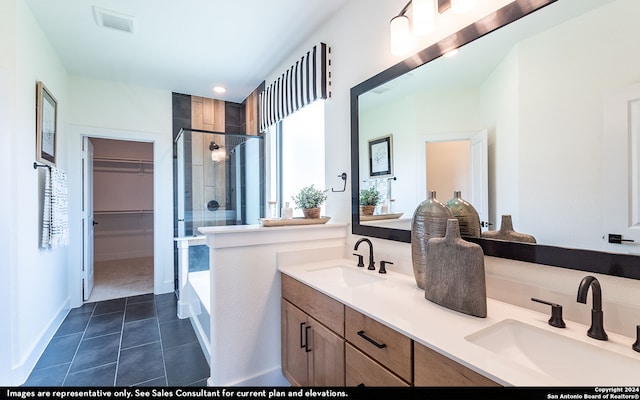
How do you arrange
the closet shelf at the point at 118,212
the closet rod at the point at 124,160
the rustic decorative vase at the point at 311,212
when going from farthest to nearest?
the closet shelf at the point at 118,212 < the closet rod at the point at 124,160 < the rustic decorative vase at the point at 311,212

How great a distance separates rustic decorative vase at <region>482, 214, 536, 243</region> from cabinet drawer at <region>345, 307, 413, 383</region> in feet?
2.07

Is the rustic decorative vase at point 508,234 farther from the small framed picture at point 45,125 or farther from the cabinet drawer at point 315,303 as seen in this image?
the small framed picture at point 45,125

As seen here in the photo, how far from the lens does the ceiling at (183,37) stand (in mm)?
2102

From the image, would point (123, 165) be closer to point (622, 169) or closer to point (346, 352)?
point (346, 352)

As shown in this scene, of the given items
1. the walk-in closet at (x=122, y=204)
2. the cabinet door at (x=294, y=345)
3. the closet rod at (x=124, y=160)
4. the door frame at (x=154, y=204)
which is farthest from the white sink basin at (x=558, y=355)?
the closet rod at (x=124, y=160)

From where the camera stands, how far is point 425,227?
1.34 metres

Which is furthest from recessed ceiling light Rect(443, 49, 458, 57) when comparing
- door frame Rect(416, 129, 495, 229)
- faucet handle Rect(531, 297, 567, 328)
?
faucet handle Rect(531, 297, 567, 328)

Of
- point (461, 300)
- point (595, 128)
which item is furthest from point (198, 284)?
point (595, 128)

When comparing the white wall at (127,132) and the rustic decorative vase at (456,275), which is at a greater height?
the white wall at (127,132)

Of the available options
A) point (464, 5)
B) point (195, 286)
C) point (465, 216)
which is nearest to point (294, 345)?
point (465, 216)

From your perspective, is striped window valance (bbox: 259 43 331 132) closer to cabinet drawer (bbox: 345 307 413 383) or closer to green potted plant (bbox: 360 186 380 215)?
green potted plant (bbox: 360 186 380 215)

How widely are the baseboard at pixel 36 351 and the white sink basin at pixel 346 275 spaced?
207cm

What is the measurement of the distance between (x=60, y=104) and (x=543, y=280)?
432cm

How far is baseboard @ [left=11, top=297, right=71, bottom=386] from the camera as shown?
185cm
